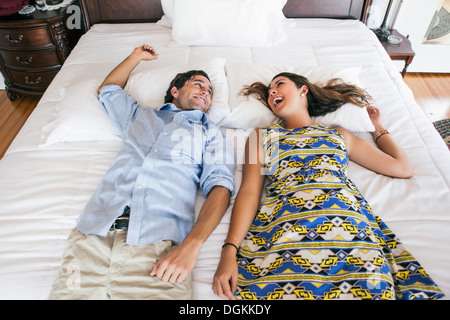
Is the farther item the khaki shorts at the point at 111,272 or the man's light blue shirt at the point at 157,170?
the man's light blue shirt at the point at 157,170

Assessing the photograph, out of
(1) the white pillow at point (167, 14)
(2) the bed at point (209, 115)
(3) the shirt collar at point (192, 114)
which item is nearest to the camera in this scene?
(2) the bed at point (209, 115)

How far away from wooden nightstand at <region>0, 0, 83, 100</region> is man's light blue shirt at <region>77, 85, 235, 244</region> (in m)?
1.06

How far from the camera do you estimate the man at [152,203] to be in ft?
2.93

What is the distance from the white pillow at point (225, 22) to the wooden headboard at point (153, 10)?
294mm

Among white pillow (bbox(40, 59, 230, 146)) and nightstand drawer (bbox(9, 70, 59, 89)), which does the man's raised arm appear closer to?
white pillow (bbox(40, 59, 230, 146))

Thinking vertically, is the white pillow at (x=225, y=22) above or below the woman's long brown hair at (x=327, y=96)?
above

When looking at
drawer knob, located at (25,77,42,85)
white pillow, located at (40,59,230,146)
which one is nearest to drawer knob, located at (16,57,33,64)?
drawer knob, located at (25,77,42,85)

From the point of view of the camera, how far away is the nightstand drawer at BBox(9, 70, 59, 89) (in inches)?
89.4

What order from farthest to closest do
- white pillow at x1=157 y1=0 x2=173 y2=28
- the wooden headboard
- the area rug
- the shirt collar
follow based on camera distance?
the wooden headboard
white pillow at x1=157 y1=0 x2=173 y2=28
the area rug
the shirt collar

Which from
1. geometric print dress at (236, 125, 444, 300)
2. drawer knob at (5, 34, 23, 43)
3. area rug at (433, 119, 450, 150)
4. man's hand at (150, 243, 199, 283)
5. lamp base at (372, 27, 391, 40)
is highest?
lamp base at (372, 27, 391, 40)

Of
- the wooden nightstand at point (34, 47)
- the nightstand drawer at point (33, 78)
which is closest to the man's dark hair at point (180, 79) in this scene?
the wooden nightstand at point (34, 47)

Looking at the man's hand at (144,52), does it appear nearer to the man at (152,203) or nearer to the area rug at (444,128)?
the man at (152,203)

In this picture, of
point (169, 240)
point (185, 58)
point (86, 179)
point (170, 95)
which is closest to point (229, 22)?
point (185, 58)

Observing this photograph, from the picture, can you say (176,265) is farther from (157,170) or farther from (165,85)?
(165,85)
